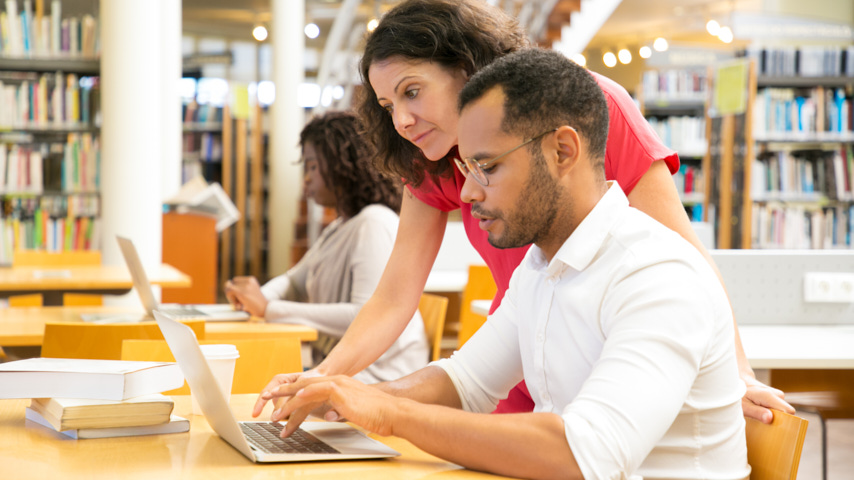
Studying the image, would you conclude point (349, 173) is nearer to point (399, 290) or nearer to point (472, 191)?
point (399, 290)

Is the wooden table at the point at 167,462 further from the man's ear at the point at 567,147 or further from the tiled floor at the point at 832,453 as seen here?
the tiled floor at the point at 832,453

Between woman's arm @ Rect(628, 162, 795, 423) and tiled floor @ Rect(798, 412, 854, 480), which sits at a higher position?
woman's arm @ Rect(628, 162, 795, 423)

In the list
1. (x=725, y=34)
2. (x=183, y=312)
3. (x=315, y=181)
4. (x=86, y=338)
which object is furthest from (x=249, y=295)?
(x=725, y=34)

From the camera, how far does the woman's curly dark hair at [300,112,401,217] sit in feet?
9.13

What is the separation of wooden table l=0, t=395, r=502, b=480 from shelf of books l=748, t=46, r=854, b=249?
615 centimetres

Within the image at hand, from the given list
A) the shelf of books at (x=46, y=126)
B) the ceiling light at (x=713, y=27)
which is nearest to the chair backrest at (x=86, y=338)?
the shelf of books at (x=46, y=126)

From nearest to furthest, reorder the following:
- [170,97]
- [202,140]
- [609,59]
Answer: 1. [170,97]
2. [202,140]
3. [609,59]

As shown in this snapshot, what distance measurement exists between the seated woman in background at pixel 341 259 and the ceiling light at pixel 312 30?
9201 mm

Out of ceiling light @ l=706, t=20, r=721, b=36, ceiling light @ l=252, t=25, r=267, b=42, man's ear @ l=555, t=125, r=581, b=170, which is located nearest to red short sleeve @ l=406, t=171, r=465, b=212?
man's ear @ l=555, t=125, r=581, b=170

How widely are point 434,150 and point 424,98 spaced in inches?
3.6

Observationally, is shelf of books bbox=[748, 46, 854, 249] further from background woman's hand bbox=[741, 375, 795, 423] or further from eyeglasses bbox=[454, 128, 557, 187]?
eyeglasses bbox=[454, 128, 557, 187]

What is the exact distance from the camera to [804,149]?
6773mm

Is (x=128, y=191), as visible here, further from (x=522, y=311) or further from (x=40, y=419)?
(x=522, y=311)

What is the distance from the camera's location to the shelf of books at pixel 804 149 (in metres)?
6.50
